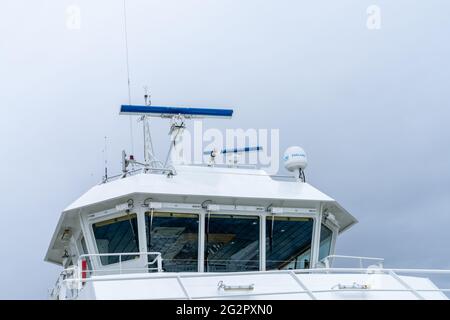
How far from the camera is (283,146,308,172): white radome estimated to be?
18219 mm

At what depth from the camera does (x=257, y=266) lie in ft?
52.2

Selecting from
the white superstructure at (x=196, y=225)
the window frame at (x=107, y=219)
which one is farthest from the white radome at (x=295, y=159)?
the window frame at (x=107, y=219)

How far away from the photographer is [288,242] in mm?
16594

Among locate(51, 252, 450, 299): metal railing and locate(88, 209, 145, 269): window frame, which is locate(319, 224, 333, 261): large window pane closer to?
locate(51, 252, 450, 299): metal railing

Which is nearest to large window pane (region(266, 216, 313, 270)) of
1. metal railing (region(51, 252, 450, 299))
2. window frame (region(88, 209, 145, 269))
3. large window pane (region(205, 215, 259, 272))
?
large window pane (region(205, 215, 259, 272))

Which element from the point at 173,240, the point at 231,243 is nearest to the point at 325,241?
the point at 231,243

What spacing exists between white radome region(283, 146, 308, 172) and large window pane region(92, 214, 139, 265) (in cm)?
460

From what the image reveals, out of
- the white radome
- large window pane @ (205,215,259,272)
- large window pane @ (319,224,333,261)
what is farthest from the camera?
the white radome

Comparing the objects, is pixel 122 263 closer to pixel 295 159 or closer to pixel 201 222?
pixel 201 222

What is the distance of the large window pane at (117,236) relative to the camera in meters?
15.5

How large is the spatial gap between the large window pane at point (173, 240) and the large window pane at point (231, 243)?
0.32 metres
